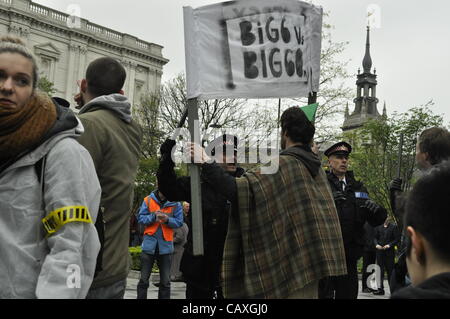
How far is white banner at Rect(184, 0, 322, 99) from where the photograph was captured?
3947 millimetres

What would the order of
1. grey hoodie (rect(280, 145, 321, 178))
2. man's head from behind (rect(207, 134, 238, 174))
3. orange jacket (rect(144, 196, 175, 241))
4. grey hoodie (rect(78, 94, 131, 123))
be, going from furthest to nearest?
orange jacket (rect(144, 196, 175, 241)) → man's head from behind (rect(207, 134, 238, 174)) → grey hoodie (rect(280, 145, 321, 178)) → grey hoodie (rect(78, 94, 131, 123))

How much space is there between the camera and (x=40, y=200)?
212cm

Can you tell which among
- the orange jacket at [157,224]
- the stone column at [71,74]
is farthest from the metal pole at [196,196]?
the stone column at [71,74]

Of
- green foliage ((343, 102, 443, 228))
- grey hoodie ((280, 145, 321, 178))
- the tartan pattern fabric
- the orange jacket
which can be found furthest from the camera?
green foliage ((343, 102, 443, 228))

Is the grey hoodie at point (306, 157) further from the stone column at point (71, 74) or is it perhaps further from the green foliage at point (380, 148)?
the stone column at point (71, 74)

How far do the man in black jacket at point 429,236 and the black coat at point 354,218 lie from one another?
13.4 ft

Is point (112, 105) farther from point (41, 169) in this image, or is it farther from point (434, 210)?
point (434, 210)

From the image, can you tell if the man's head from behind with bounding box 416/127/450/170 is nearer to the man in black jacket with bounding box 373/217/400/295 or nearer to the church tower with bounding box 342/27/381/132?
the man in black jacket with bounding box 373/217/400/295

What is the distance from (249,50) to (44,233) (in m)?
2.46

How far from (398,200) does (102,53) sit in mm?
44918

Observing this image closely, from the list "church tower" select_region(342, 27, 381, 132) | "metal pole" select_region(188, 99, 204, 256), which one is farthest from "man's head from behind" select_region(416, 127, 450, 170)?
"church tower" select_region(342, 27, 381, 132)

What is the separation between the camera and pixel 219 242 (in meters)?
4.66

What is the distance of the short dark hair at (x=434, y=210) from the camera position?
1.52 meters
